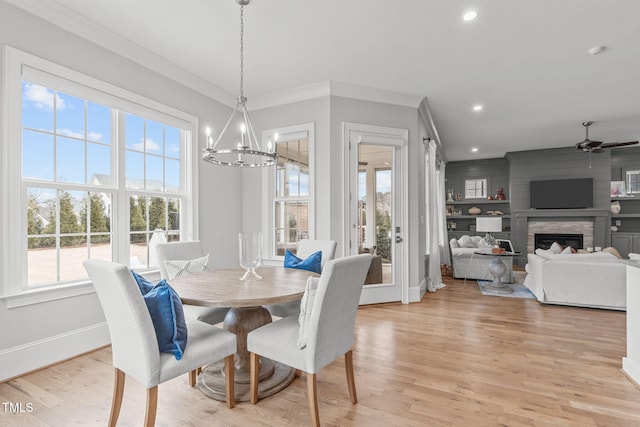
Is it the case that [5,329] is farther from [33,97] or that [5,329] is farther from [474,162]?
[474,162]

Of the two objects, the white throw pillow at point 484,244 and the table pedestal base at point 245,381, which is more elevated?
the white throw pillow at point 484,244

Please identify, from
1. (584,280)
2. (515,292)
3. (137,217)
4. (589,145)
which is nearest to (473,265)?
(515,292)

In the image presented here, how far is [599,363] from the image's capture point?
→ 2.56m

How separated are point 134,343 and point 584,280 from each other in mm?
4924

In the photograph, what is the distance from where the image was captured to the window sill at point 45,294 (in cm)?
232

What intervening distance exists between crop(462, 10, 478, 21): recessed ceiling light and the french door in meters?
1.68

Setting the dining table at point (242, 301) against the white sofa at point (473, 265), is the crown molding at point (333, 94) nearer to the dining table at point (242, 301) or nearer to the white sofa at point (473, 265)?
the dining table at point (242, 301)

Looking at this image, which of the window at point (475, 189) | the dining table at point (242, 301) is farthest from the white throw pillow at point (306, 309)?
the window at point (475, 189)

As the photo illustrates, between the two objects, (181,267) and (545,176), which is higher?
(545,176)

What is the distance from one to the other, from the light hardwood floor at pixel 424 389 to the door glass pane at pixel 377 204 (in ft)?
4.21

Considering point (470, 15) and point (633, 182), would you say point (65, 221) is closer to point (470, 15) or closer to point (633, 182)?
point (470, 15)

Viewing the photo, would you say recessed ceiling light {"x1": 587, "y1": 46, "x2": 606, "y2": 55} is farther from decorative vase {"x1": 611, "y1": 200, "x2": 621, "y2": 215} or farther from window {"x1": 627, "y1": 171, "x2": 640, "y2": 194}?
window {"x1": 627, "y1": 171, "x2": 640, "y2": 194}

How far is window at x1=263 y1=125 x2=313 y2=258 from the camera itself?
416 cm

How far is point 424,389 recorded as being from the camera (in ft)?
7.12
